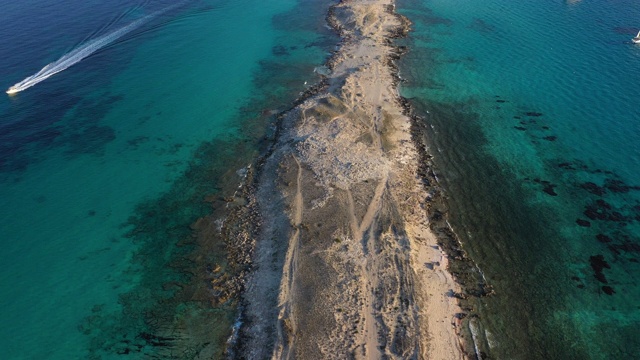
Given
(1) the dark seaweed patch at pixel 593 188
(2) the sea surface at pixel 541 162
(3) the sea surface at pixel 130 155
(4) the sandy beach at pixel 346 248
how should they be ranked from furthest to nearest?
1. (1) the dark seaweed patch at pixel 593 188
2. (3) the sea surface at pixel 130 155
3. (2) the sea surface at pixel 541 162
4. (4) the sandy beach at pixel 346 248

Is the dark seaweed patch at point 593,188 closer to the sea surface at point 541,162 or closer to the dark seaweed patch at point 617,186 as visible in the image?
the sea surface at point 541,162

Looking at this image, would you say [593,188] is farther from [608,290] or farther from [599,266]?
[608,290]

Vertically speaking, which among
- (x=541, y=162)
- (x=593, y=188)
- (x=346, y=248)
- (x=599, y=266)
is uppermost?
(x=541, y=162)

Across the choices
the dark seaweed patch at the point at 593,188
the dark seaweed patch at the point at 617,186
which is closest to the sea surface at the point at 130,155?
the dark seaweed patch at the point at 593,188

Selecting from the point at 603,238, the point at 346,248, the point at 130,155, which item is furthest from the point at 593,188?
the point at 130,155

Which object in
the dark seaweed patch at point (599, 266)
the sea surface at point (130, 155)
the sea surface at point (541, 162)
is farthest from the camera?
the dark seaweed patch at point (599, 266)

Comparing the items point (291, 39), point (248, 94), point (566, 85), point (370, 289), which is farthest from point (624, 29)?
point (370, 289)

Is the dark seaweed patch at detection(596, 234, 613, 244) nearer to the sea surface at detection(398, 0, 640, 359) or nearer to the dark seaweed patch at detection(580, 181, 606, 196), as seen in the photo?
the sea surface at detection(398, 0, 640, 359)

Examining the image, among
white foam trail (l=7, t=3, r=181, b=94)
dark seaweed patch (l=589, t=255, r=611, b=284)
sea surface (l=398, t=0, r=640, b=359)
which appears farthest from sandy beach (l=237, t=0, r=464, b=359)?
white foam trail (l=7, t=3, r=181, b=94)
